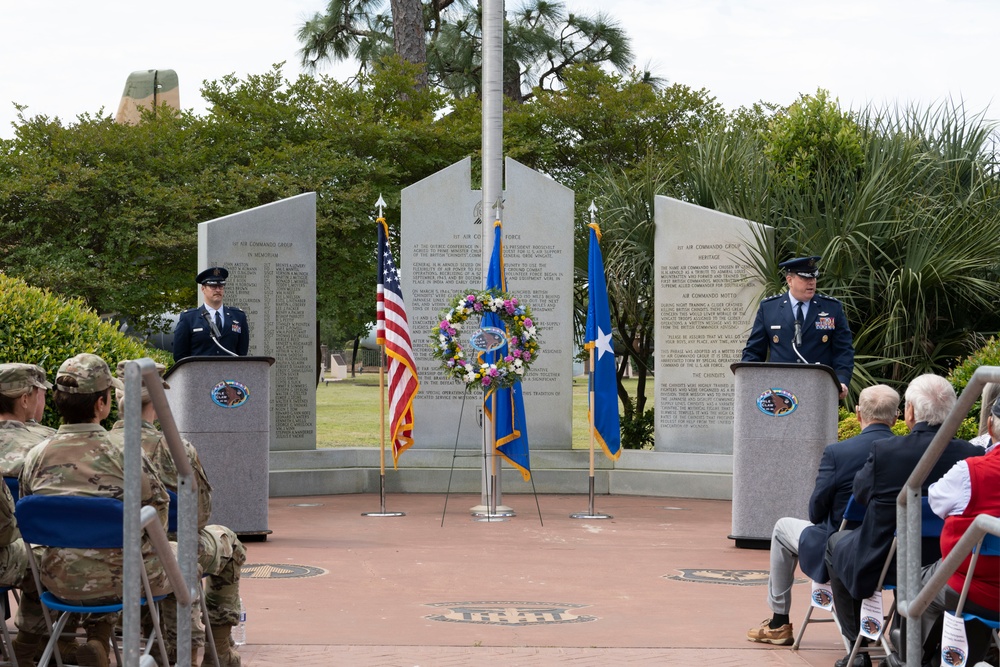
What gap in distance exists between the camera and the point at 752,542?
29.8ft

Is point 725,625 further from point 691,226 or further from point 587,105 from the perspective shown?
point 587,105

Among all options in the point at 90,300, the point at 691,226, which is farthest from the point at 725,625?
the point at 90,300

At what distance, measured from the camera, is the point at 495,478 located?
11.0 meters

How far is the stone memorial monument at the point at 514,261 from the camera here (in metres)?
12.6

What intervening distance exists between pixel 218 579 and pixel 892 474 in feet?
9.32

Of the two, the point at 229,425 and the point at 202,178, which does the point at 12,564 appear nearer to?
the point at 229,425

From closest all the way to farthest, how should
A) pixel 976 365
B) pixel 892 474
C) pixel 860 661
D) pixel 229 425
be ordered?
pixel 892 474
pixel 860 661
pixel 229 425
pixel 976 365

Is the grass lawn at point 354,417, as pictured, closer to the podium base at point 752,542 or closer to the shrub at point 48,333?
the podium base at point 752,542

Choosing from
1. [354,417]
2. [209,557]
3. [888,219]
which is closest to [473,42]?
[354,417]

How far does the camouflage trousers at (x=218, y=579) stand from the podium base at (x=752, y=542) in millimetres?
4852

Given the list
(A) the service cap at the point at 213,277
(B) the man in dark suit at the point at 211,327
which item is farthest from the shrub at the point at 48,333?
(A) the service cap at the point at 213,277

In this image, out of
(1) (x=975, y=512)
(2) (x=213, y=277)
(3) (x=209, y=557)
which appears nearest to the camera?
(1) (x=975, y=512)

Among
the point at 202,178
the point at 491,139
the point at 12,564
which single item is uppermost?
the point at 202,178

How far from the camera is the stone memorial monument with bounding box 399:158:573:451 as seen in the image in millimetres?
12641
